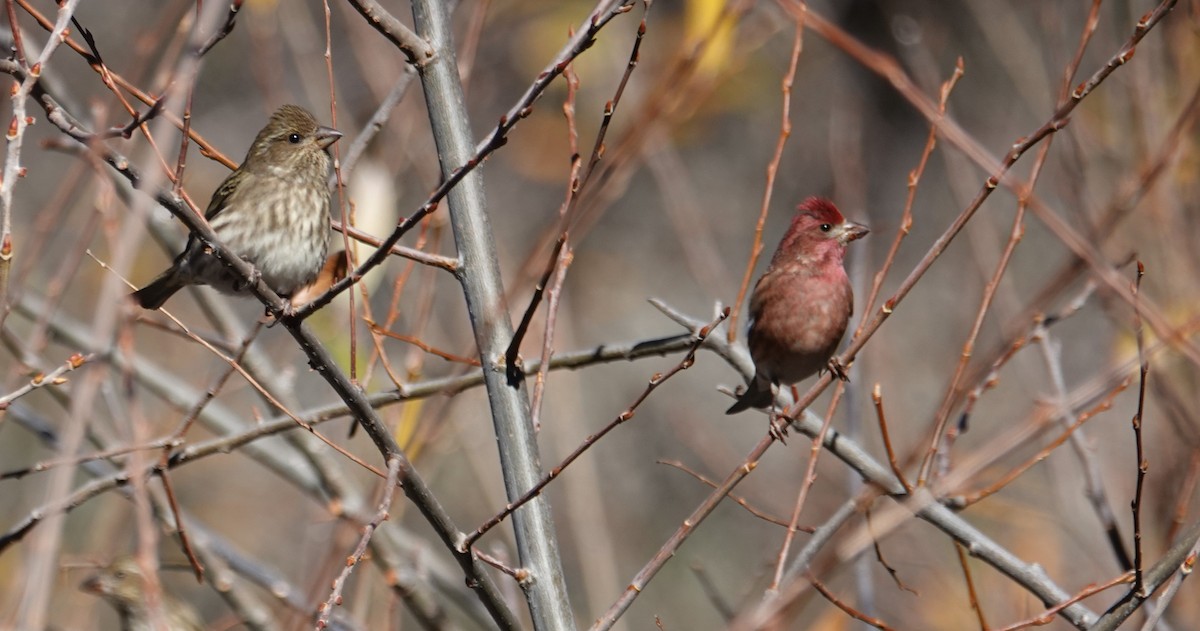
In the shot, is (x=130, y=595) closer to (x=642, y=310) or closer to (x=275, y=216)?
(x=275, y=216)

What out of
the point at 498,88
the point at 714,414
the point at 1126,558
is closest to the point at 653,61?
the point at 498,88

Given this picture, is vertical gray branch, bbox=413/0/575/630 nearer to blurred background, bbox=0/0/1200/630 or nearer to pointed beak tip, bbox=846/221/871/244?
blurred background, bbox=0/0/1200/630

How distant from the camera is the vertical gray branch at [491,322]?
2.96 meters

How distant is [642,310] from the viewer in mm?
14359

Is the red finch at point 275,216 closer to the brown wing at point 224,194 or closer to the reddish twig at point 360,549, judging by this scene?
the brown wing at point 224,194

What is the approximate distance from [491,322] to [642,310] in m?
11.4

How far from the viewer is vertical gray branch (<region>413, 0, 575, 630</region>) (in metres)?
2.96

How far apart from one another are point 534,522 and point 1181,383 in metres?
4.23

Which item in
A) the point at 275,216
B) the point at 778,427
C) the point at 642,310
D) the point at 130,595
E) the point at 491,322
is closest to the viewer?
the point at 491,322

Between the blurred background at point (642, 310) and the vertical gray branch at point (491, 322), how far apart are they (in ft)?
0.58

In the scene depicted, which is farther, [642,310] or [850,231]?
[642,310]

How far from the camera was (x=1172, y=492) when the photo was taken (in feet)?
16.3

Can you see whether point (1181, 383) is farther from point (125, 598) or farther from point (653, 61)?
point (653, 61)

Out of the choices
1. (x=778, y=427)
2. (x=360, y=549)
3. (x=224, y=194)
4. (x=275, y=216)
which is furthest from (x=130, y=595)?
(x=360, y=549)
